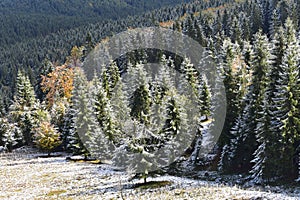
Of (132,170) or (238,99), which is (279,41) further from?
(132,170)

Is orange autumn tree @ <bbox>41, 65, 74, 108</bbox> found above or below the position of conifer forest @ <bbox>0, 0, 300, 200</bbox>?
above

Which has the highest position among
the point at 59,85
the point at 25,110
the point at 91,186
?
the point at 59,85

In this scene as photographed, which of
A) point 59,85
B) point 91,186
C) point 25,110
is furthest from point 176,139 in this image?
point 59,85

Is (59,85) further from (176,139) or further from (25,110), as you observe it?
(176,139)

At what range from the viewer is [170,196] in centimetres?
3347

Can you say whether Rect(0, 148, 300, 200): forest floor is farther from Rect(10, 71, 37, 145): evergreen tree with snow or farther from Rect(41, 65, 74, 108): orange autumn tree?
Rect(41, 65, 74, 108): orange autumn tree

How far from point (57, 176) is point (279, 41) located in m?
35.2

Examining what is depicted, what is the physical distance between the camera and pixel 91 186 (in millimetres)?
43062

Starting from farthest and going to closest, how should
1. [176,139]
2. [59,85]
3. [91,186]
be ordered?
1. [59,85]
2. [176,139]
3. [91,186]

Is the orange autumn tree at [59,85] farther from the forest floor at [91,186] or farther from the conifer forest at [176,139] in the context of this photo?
the forest floor at [91,186]

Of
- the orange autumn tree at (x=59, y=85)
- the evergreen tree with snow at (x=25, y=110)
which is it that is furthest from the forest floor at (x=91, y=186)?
the orange autumn tree at (x=59, y=85)

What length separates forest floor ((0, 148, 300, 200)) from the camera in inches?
1284

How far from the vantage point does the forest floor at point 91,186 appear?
107 ft

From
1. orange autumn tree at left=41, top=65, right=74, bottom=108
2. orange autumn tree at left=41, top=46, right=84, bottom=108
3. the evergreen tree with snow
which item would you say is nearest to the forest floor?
the evergreen tree with snow
